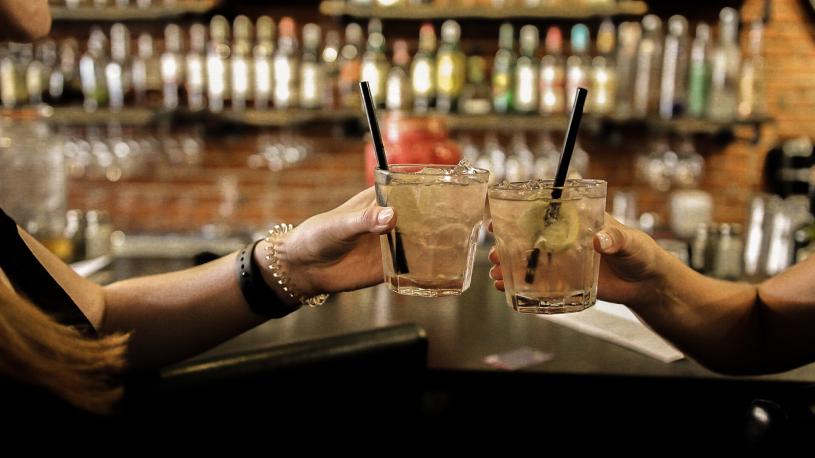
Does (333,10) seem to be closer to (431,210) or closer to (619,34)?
(619,34)

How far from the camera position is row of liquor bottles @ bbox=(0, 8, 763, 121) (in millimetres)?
3633

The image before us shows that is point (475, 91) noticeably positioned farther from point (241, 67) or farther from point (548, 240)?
point (548, 240)

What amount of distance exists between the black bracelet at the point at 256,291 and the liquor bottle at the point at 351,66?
2.58 meters

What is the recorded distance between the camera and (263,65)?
3.73 m

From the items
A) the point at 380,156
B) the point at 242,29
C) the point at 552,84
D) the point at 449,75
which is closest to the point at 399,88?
the point at 449,75

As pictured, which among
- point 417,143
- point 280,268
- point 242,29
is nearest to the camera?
point 280,268

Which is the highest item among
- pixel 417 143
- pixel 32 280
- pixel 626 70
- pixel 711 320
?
pixel 626 70

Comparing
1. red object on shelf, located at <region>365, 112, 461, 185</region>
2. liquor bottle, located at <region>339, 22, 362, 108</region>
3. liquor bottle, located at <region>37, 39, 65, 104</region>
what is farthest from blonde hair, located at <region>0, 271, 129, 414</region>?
liquor bottle, located at <region>37, 39, 65, 104</region>

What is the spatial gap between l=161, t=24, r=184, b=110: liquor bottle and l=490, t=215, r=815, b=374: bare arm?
312 cm

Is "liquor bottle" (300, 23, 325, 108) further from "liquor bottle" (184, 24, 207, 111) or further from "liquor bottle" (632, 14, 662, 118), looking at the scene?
"liquor bottle" (632, 14, 662, 118)

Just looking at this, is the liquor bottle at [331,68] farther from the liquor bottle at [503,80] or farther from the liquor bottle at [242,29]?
the liquor bottle at [503,80]

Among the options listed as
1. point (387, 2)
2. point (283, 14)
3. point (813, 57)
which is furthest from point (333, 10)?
point (813, 57)

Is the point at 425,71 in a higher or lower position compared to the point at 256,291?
higher

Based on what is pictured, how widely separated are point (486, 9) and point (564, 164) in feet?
9.24
